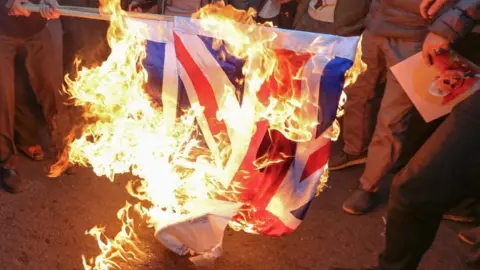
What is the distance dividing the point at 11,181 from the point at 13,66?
0.95 m

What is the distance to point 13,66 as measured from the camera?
4.33 m

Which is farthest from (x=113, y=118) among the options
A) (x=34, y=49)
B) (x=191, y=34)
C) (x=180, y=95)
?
(x=34, y=49)

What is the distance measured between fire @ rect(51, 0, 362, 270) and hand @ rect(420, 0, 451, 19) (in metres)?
0.97

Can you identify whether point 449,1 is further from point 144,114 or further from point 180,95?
point 144,114

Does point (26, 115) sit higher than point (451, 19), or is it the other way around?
point (451, 19)

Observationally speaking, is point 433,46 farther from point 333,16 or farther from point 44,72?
point 44,72

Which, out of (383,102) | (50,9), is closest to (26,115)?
(50,9)

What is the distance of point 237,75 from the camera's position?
336 centimetres

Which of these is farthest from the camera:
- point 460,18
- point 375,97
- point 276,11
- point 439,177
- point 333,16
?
point 276,11

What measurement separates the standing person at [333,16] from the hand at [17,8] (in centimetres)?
253

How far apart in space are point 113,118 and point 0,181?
1.42 metres

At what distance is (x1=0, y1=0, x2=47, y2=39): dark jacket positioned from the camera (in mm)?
4113

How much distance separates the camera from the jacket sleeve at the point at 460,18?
3264mm

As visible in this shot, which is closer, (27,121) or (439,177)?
(439,177)
